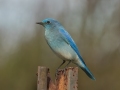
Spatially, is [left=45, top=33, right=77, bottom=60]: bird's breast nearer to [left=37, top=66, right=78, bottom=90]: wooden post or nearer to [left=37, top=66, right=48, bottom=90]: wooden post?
[left=37, top=66, right=78, bottom=90]: wooden post

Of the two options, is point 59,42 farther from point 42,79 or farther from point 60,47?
point 42,79

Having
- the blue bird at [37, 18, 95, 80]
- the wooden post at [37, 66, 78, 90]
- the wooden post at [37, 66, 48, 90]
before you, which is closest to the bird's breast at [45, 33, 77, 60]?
the blue bird at [37, 18, 95, 80]

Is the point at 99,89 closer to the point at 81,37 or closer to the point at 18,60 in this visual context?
the point at 81,37

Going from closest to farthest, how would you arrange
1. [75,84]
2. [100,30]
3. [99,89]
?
[75,84]
[99,89]
[100,30]

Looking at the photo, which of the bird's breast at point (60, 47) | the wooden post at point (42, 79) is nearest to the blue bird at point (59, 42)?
the bird's breast at point (60, 47)

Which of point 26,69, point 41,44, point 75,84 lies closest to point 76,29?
point 41,44

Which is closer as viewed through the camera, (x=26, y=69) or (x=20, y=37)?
(x=26, y=69)

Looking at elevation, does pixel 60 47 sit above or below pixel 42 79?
above

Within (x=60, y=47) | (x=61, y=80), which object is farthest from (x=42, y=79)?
(x=60, y=47)
